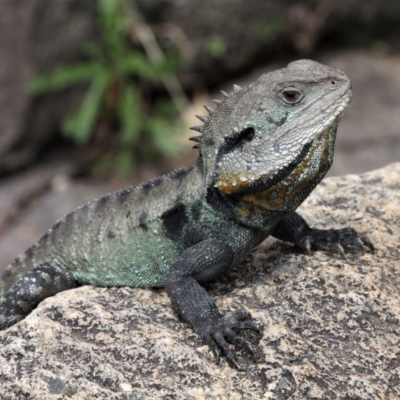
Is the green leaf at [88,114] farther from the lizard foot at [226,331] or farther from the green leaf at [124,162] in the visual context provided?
the lizard foot at [226,331]

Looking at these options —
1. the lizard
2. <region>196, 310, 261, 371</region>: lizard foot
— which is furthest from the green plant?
<region>196, 310, 261, 371</region>: lizard foot

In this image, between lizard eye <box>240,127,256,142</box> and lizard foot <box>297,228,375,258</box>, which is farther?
lizard foot <box>297,228,375,258</box>

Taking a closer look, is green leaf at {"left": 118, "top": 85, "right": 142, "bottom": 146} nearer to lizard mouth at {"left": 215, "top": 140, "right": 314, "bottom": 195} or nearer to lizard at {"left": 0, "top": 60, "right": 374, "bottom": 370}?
lizard at {"left": 0, "top": 60, "right": 374, "bottom": 370}

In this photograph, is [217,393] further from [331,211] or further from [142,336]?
[331,211]

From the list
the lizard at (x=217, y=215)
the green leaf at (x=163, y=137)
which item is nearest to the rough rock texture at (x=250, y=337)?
the lizard at (x=217, y=215)

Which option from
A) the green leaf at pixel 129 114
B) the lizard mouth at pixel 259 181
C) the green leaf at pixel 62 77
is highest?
the green leaf at pixel 62 77

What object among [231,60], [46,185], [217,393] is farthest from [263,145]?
[231,60]
